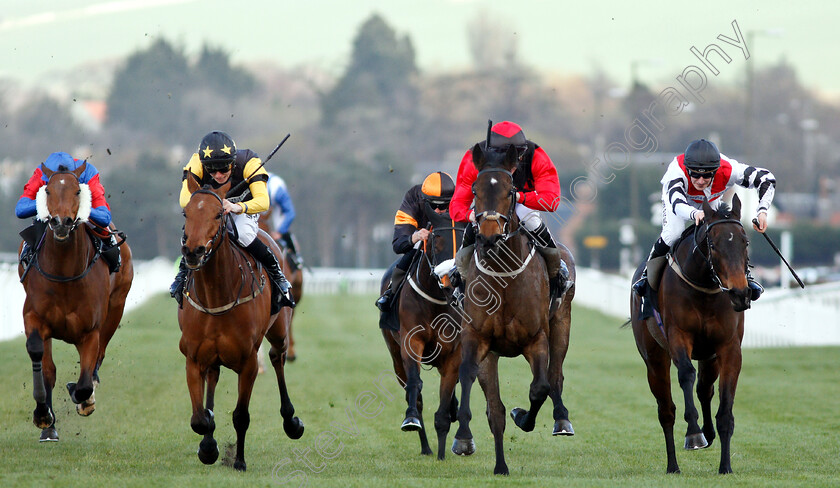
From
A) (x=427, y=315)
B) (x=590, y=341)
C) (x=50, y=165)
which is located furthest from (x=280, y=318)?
(x=590, y=341)

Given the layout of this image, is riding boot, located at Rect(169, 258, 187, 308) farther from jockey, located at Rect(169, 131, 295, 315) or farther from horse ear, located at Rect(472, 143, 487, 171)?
horse ear, located at Rect(472, 143, 487, 171)

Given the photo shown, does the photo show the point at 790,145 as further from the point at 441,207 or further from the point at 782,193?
the point at 441,207

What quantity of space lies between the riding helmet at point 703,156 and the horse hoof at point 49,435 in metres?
5.67

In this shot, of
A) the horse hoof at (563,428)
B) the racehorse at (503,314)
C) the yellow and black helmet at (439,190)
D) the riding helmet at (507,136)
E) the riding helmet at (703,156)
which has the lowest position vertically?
the horse hoof at (563,428)

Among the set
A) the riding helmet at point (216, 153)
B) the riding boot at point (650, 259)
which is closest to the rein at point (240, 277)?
the riding helmet at point (216, 153)

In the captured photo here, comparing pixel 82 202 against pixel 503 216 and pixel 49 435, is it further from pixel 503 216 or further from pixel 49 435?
pixel 503 216

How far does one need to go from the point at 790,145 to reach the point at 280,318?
193 ft

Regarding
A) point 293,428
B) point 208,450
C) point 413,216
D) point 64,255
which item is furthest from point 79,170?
point 413,216

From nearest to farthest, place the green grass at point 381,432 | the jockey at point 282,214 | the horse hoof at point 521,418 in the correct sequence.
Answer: the green grass at point 381,432 < the horse hoof at point 521,418 < the jockey at point 282,214

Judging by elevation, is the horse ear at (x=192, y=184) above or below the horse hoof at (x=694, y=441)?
above

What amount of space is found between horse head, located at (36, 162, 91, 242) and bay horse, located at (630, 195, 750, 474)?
4646 mm

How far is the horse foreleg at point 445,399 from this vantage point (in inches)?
336

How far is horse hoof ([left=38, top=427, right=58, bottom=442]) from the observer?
9508 millimetres

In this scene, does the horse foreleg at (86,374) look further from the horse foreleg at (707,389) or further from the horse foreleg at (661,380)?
the horse foreleg at (707,389)
